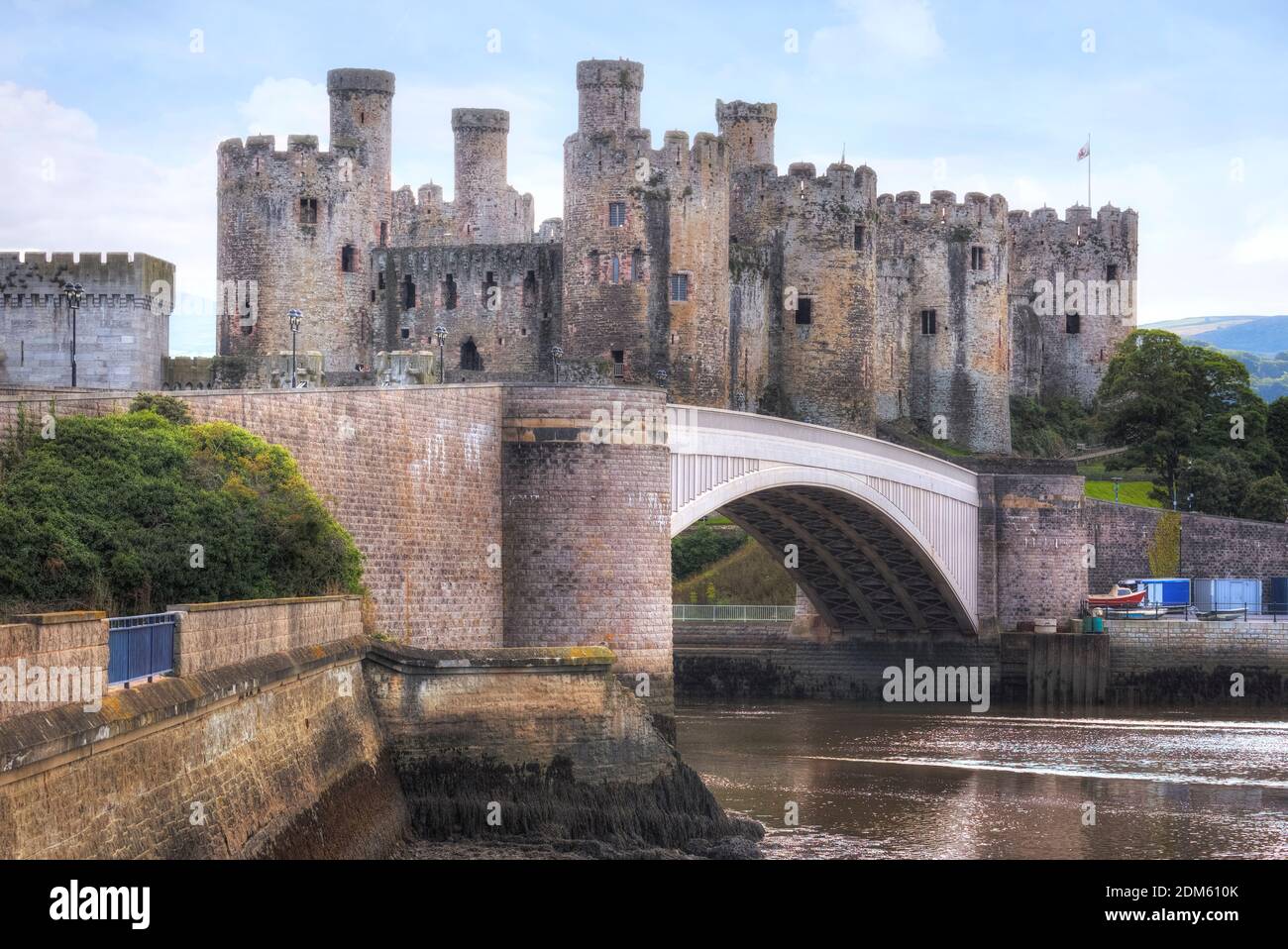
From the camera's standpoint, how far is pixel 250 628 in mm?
18922

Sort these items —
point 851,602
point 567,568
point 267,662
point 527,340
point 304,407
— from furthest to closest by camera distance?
point 527,340 < point 851,602 < point 567,568 < point 304,407 < point 267,662

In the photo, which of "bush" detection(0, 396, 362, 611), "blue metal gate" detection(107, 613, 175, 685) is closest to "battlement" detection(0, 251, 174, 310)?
"bush" detection(0, 396, 362, 611)

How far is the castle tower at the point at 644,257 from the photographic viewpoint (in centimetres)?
5522

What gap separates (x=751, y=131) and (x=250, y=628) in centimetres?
4849

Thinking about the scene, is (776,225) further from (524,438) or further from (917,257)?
(524,438)

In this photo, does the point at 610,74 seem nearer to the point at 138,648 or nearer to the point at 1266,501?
the point at 1266,501

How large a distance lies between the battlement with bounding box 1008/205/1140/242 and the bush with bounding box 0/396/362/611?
5685cm

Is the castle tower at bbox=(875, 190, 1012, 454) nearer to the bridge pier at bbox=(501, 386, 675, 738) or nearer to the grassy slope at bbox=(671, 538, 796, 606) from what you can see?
the grassy slope at bbox=(671, 538, 796, 606)

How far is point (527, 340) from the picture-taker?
58062 millimetres

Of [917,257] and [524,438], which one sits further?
[917,257]
